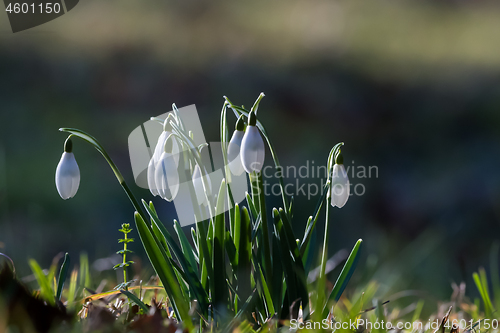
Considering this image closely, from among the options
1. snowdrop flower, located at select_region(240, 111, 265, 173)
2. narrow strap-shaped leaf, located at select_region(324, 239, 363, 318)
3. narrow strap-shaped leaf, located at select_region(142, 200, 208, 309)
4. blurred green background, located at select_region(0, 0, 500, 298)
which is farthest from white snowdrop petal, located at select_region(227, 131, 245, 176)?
blurred green background, located at select_region(0, 0, 500, 298)

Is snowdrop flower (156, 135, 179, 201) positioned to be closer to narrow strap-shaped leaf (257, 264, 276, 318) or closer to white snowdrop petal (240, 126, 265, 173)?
white snowdrop petal (240, 126, 265, 173)

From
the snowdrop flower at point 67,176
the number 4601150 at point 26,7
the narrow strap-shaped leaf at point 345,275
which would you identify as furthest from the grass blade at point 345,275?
the number 4601150 at point 26,7

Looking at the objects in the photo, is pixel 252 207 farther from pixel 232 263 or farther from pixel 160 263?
pixel 160 263

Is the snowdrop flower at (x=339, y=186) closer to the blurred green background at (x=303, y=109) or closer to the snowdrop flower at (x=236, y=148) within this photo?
the snowdrop flower at (x=236, y=148)

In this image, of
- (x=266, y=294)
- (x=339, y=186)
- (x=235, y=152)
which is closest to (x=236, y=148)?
(x=235, y=152)

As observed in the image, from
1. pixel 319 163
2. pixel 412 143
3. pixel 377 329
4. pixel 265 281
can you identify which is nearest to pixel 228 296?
pixel 265 281
